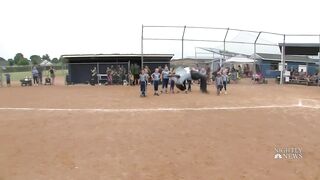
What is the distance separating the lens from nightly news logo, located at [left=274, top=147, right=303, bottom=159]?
1222 centimetres

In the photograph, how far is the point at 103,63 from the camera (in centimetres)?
3134

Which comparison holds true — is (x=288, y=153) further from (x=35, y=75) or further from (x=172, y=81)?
(x=35, y=75)

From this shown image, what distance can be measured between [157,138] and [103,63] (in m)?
18.8

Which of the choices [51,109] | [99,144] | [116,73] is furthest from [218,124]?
[116,73]

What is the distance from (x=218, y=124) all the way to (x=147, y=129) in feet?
7.93

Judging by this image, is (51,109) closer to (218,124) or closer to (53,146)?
(53,146)

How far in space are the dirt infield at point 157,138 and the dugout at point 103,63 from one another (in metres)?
11.4

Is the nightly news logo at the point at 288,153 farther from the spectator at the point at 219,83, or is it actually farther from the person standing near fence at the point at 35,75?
the person standing near fence at the point at 35,75

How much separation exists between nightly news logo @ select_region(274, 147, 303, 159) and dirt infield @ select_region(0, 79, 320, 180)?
149 millimetres

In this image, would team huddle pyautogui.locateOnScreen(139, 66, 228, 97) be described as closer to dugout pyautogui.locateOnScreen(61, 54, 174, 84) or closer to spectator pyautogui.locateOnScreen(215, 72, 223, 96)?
spectator pyautogui.locateOnScreen(215, 72, 223, 96)

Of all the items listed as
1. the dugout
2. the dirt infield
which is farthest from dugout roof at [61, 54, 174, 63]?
the dirt infield

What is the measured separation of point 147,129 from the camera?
46.1 feet

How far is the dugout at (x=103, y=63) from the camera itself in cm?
3078

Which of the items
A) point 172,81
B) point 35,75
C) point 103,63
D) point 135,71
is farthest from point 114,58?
point 172,81
